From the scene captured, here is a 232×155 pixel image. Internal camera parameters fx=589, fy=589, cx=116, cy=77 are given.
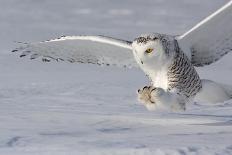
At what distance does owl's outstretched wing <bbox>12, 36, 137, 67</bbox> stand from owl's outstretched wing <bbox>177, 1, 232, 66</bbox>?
85 centimetres

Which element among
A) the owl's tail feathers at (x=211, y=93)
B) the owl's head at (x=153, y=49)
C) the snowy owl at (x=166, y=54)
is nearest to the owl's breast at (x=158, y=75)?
the snowy owl at (x=166, y=54)

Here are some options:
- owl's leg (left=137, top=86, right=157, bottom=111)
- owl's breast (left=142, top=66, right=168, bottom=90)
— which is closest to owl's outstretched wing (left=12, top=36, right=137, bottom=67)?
owl's breast (left=142, top=66, right=168, bottom=90)

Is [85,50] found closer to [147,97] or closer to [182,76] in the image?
[182,76]

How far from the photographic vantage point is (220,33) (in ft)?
26.6

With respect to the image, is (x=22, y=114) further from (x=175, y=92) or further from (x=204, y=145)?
(x=204, y=145)

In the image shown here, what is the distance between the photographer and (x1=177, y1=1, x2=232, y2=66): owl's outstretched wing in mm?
7586

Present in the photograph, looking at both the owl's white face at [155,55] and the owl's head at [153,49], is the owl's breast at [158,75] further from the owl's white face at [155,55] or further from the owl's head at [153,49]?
the owl's head at [153,49]

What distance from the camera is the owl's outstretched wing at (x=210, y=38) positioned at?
759 cm

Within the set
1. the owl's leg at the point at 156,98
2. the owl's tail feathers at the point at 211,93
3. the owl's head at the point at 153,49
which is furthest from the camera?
the owl's tail feathers at the point at 211,93

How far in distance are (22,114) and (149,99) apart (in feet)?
7.08

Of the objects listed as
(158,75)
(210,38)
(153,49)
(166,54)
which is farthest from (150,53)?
(210,38)

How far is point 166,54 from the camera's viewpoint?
7.18 metres

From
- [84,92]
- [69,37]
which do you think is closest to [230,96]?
[69,37]

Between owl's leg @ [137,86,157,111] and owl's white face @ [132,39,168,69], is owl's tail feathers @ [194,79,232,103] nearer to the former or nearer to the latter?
owl's white face @ [132,39,168,69]
